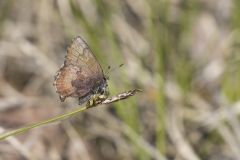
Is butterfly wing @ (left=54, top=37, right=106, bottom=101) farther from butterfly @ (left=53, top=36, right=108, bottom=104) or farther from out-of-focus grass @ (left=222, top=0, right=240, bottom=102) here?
out-of-focus grass @ (left=222, top=0, right=240, bottom=102)

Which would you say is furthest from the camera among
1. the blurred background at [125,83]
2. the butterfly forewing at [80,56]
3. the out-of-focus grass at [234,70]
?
the out-of-focus grass at [234,70]

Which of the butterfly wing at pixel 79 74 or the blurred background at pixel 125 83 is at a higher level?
the blurred background at pixel 125 83

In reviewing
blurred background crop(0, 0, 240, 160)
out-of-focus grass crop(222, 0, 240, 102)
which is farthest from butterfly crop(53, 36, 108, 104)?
out-of-focus grass crop(222, 0, 240, 102)

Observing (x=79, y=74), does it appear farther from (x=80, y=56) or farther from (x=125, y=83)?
(x=125, y=83)

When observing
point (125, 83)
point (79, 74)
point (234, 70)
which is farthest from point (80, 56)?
point (234, 70)

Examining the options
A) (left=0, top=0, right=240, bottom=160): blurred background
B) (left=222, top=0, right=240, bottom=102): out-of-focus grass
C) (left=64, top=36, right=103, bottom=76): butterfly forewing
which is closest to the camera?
(left=64, top=36, right=103, bottom=76): butterfly forewing

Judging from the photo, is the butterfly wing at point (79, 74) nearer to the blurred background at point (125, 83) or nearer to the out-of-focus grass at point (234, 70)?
the blurred background at point (125, 83)

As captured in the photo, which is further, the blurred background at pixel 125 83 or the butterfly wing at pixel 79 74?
the blurred background at pixel 125 83

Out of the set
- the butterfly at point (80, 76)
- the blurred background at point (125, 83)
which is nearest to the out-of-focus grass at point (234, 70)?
the blurred background at point (125, 83)
